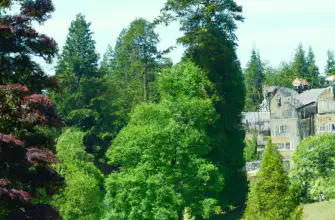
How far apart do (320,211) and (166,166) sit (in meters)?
9.48

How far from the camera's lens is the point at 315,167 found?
123 feet

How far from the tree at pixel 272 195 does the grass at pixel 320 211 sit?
7.55 m

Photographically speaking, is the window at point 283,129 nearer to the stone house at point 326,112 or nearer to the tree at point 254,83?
the stone house at point 326,112

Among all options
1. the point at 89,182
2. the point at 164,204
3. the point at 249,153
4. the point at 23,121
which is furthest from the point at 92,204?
the point at 249,153

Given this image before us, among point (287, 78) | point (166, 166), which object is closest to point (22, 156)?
point (166, 166)

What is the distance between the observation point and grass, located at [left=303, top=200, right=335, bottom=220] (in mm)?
32016

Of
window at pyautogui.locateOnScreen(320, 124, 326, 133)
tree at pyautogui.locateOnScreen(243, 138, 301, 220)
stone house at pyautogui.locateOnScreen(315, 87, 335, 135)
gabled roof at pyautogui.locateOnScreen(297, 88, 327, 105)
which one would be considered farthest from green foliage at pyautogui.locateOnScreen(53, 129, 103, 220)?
gabled roof at pyautogui.locateOnScreen(297, 88, 327, 105)

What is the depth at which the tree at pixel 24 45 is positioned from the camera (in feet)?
55.4

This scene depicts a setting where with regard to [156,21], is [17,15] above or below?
below

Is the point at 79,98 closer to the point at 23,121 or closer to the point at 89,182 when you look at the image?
the point at 89,182

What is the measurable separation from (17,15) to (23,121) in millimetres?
3105

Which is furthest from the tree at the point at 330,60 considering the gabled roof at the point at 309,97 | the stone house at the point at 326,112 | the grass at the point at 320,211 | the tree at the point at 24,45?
the tree at the point at 24,45

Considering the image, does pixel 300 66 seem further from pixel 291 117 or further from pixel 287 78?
pixel 291 117

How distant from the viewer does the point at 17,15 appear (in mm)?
17156
